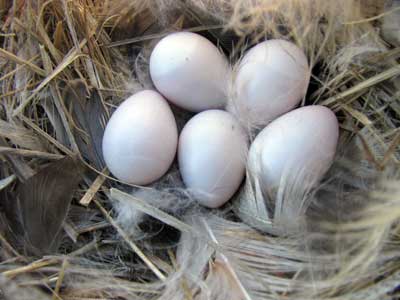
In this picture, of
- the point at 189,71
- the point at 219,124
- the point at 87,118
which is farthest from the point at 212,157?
the point at 87,118

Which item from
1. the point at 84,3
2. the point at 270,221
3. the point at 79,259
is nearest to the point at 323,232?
the point at 270,221

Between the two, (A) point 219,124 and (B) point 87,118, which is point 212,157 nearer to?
(A) point 219,124

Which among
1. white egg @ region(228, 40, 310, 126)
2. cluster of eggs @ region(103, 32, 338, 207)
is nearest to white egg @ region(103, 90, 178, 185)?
cluster of eggs @ region(103, 32, 338, 207)

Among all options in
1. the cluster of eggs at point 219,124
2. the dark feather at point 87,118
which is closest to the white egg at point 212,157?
the cluster of eggs at point 219,124

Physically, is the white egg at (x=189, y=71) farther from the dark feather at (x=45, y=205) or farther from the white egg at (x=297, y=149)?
the dark feather at (x=45, y=205)

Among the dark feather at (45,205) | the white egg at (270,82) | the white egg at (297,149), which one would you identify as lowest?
the dark feather at (45,205)

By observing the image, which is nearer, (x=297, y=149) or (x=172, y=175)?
(x=297, y=149)

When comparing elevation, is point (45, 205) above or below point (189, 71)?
below
